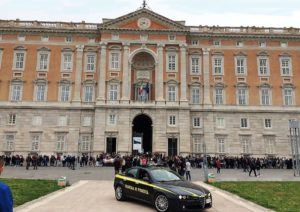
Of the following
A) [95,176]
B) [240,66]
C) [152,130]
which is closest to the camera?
[95,176]

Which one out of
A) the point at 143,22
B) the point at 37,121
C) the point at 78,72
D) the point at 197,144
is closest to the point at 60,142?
the point at 37,121

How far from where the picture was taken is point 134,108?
48625mm

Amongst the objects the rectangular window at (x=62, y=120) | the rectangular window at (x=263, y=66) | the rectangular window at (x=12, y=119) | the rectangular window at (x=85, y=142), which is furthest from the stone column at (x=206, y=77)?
the rectangular window at (x=12, y=119)

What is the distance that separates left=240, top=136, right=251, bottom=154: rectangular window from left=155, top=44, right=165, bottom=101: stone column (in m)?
14.4

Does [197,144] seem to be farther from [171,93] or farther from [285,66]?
[285,66]

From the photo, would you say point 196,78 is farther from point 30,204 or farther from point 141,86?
point 30,204

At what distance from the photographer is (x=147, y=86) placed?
51250mm

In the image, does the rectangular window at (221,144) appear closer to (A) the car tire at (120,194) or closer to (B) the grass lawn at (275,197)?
(B) the grass lawn at (275,197)

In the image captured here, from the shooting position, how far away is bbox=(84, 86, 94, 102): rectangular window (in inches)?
1989

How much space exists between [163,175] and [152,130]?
111ft

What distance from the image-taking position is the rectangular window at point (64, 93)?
165 ft

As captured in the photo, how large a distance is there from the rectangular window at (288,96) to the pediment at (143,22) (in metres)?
19.3

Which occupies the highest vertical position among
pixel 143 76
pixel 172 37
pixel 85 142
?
pixel 172 37

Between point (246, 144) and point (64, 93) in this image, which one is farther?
point (64, 93)
